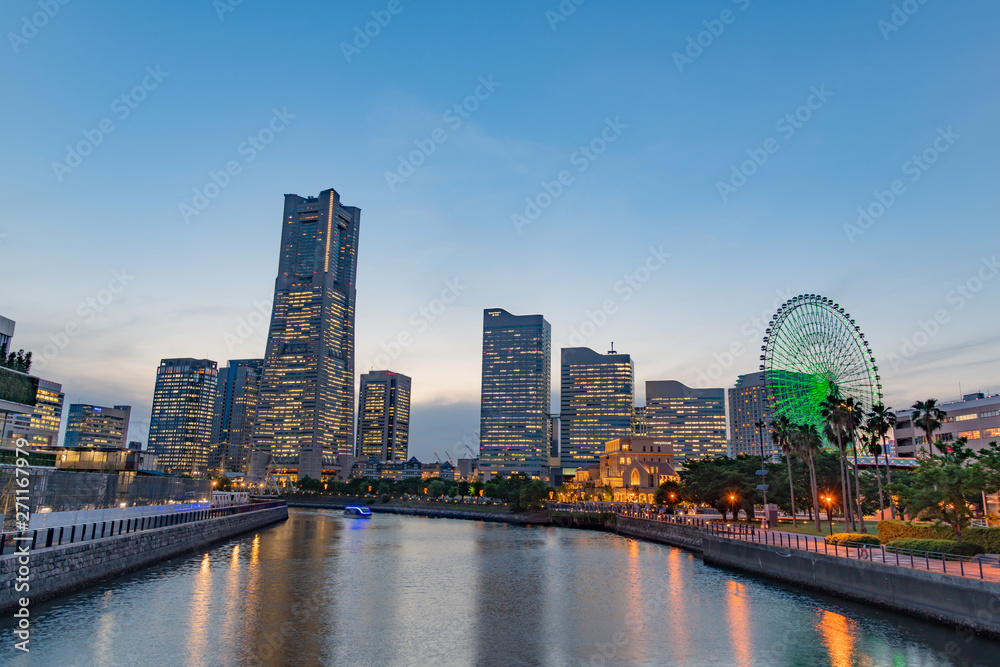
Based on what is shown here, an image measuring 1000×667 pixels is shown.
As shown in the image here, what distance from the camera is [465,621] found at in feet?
150

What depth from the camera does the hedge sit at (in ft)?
164

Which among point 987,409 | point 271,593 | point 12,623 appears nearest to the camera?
point 12,623

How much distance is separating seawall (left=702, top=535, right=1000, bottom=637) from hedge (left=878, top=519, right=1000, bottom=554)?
874cm

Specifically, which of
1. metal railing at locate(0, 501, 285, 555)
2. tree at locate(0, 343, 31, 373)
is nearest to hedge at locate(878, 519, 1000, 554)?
metal railing at locate(0, 501, 285, 555)

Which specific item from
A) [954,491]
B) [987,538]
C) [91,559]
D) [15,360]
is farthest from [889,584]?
[15,360]

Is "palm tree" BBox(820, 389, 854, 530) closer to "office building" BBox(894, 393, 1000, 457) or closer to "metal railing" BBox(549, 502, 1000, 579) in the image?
"metal railing" BBox(549, 502, 1000, 579)

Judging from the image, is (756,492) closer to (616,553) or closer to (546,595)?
(616,553)

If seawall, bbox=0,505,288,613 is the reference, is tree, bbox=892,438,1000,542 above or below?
above

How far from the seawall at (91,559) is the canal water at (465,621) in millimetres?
1492

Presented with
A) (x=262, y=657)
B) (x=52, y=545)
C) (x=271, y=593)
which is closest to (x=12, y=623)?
(x=52, y=545)

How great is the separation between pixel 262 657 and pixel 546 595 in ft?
93.6

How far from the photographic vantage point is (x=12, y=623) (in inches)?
1474

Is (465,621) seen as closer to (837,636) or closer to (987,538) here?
(837,636)

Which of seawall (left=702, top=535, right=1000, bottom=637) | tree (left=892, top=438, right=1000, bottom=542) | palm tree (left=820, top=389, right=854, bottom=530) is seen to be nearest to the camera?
seawall (left=702, top=535, right=1000, bottom=637)
